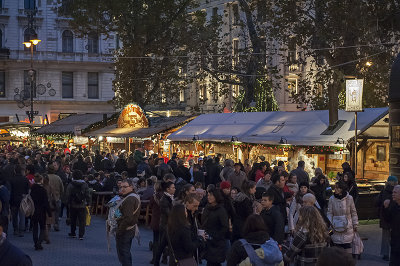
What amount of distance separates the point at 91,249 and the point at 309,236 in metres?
7.81

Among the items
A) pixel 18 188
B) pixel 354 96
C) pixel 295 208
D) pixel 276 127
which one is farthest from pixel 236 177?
pixel 276 127

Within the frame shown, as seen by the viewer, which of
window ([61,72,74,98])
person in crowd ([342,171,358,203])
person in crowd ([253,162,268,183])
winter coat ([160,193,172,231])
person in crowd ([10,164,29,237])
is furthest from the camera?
window ([61,72,74,98])

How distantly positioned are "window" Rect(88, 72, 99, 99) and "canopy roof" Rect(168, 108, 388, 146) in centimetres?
3130

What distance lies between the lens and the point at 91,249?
15.7 m

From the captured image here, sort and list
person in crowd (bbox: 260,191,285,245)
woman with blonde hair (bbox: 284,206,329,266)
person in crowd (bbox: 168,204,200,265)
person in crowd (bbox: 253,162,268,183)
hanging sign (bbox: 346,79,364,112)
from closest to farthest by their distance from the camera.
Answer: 1. woman with blonde hair (bbox: 284,206,329,266)
2. person in crowd (bbox: 168,204,200,265)
3. person in crowd (bbox: 260,191,285,245)
4. person in crowd (bbox: 253,162,268,183)
5. hanging sign (bbox: 346,79,364,112)

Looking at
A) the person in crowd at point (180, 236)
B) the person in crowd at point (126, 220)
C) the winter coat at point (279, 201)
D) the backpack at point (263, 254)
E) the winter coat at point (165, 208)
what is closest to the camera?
the backpack at point (263, 254)

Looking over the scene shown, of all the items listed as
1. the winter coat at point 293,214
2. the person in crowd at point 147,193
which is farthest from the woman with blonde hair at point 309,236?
the person in crowd at point 147,193

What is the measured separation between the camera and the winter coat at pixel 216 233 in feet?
33.5

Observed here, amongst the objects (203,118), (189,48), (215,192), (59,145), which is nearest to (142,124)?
(203,118)

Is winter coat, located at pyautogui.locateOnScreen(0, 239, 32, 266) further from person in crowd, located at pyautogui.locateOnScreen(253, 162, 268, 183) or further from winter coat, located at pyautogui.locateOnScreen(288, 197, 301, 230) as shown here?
person in crowd, located at pyautogui.locateOnScreen(253, 162, 268, 183)

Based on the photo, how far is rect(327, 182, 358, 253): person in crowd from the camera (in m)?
11.6

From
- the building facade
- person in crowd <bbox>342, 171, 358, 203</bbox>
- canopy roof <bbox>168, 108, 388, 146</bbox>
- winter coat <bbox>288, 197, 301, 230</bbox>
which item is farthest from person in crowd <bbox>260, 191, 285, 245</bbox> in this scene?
the building facade

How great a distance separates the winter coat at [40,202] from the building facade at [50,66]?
43858 mm

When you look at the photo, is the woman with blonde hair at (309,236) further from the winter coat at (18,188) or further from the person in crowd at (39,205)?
the winter coat at (18,188)
